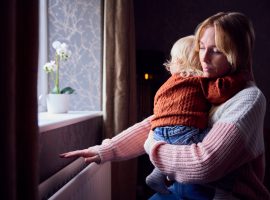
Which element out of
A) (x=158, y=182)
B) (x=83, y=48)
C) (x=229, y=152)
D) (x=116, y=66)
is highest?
(x=83, y=48)

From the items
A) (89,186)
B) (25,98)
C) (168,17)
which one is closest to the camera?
(25,98)

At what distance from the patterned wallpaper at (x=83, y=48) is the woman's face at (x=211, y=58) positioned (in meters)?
1.16

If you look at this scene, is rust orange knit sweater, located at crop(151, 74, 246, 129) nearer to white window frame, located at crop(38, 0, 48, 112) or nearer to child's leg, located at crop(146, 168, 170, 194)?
child's leg, located at crop(146, 168, 170, 194)

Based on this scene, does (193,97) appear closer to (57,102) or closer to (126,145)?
(126,145)

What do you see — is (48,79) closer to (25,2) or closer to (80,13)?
(80,13)

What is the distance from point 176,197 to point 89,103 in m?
1.17

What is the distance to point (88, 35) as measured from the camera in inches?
82.0

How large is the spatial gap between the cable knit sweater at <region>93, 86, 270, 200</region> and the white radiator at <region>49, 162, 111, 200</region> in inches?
13.8

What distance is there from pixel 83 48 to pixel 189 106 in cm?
125

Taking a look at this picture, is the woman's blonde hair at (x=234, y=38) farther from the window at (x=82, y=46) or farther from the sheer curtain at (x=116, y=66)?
the window at (x=82, y=46)

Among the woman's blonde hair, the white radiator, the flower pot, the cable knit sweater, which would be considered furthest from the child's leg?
the flower pot

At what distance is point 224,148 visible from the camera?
33.6 inches

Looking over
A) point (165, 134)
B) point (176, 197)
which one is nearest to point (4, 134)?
point (165, 134)

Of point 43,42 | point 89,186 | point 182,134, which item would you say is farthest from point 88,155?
point 43,42
